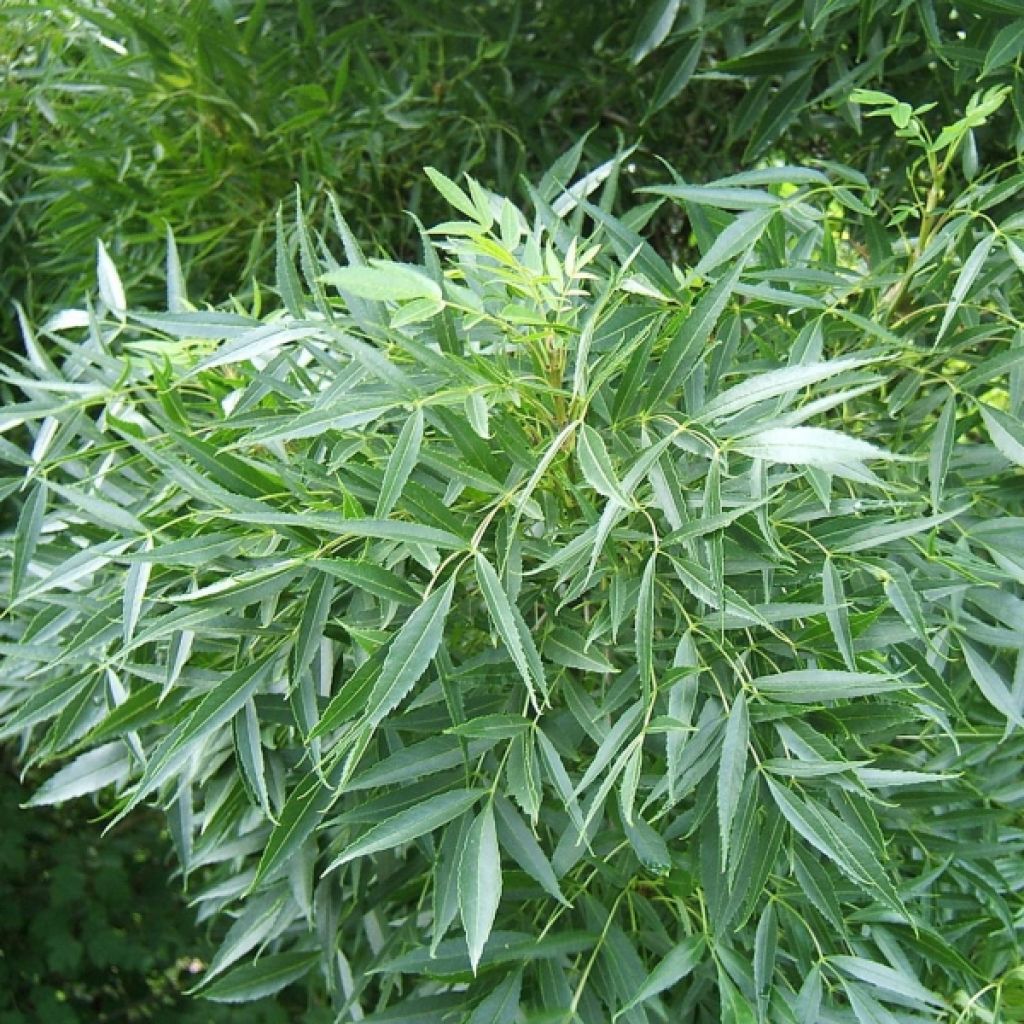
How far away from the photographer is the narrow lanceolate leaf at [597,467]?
1.73 ft

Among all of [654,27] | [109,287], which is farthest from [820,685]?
[654,27]

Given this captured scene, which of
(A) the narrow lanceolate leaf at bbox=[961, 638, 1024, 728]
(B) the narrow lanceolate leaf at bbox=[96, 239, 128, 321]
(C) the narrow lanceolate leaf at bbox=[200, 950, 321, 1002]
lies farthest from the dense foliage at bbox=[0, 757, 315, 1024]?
(A) the narrow lanceolate leaf at bbox=[961, 638, 1024, 728]

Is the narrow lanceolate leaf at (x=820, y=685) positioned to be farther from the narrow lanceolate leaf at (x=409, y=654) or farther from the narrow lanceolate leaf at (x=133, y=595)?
the narrow lanceolate leaf at (x=133, y=595)

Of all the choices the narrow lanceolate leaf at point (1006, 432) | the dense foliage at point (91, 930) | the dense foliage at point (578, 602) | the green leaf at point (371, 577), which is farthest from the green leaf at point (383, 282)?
the dense foliage at point (91, 930)

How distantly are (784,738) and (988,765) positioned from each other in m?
0.38

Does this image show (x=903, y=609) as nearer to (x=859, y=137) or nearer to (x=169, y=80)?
(x=859, y=137)

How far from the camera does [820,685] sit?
0.57 metres

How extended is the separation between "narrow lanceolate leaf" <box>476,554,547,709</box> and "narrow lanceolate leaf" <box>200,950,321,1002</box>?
373mm

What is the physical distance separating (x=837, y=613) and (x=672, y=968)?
20 cm

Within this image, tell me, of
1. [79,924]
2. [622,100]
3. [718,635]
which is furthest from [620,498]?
[79,924]

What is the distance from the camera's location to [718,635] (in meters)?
0.60

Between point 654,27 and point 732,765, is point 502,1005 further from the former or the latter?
point 654,27

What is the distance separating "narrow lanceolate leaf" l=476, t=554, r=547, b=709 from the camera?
0.51m

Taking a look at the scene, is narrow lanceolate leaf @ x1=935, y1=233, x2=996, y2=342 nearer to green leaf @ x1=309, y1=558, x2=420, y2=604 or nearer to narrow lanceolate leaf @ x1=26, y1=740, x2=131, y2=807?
green leaf @ x1=309, y1=558, x2=420, y2=604
